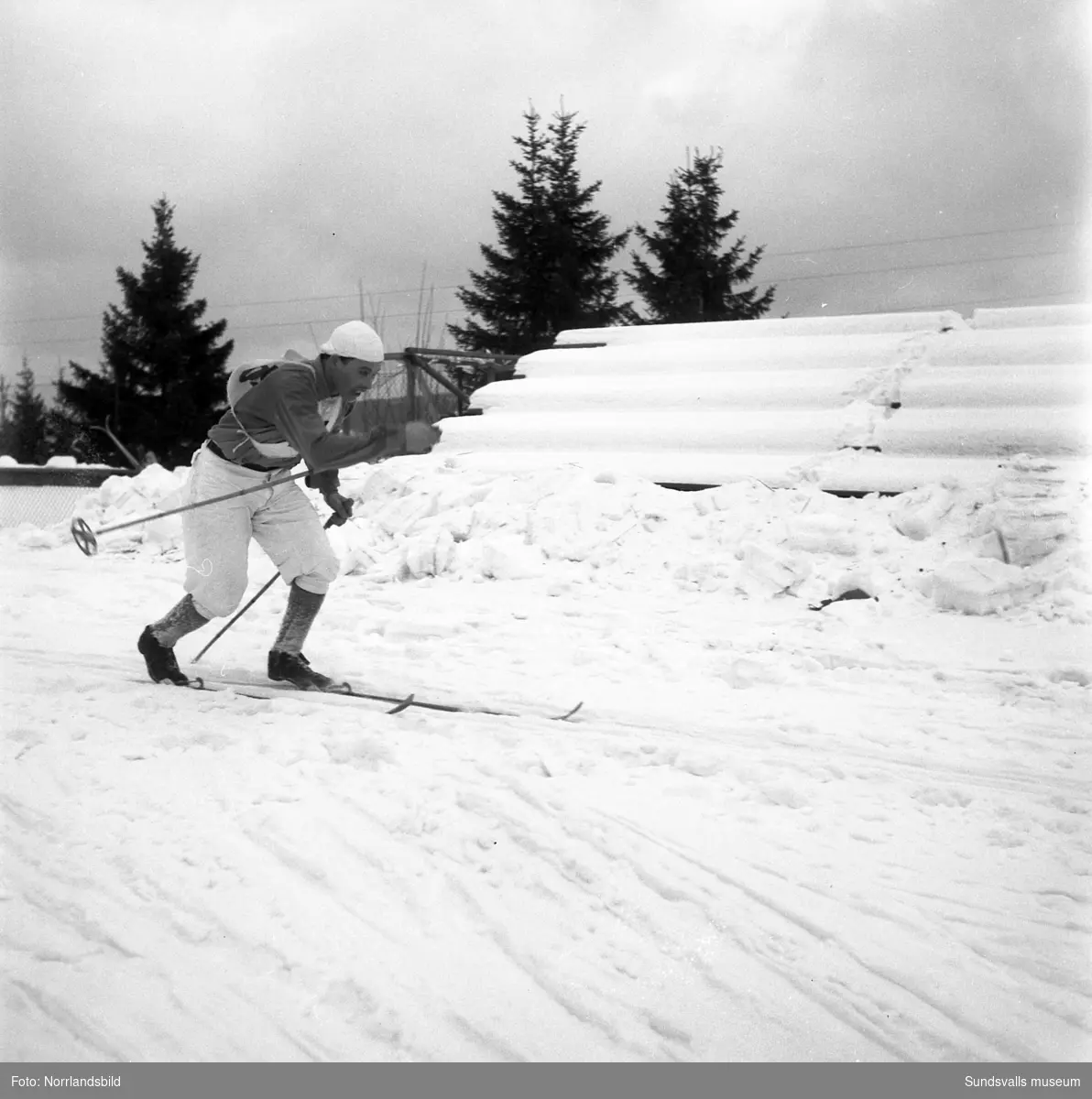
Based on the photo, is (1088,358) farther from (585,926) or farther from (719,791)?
(585,926)

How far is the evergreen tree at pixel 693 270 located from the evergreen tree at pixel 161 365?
932 cm

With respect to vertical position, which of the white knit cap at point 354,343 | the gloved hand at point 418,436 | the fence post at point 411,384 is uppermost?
the fence post at point 411,384

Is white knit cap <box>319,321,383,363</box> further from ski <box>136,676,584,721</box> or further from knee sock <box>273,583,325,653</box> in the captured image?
ski <box>136,676,584,721</box>

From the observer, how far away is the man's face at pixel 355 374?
14.0 ft

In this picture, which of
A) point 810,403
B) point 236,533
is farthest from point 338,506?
point 810,403

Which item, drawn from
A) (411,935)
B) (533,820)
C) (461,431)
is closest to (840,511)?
(461,431)

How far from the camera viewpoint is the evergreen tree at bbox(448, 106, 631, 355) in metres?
17.4

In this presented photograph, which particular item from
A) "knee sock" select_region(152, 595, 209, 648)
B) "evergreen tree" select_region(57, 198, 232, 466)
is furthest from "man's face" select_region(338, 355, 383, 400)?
"evergreen tree" select_region(57, 198, 232, 466)

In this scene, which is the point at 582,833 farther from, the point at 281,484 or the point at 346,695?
the point at 281,484

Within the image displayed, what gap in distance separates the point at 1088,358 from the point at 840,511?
3.05 metres

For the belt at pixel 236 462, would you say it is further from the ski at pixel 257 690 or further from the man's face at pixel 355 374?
the ski at pixel 257 690

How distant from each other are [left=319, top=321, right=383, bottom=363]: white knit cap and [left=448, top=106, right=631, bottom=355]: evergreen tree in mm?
12948

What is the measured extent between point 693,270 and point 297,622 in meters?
19.4

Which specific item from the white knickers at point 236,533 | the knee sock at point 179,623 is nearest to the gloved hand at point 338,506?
the white knickers at point 236,533
